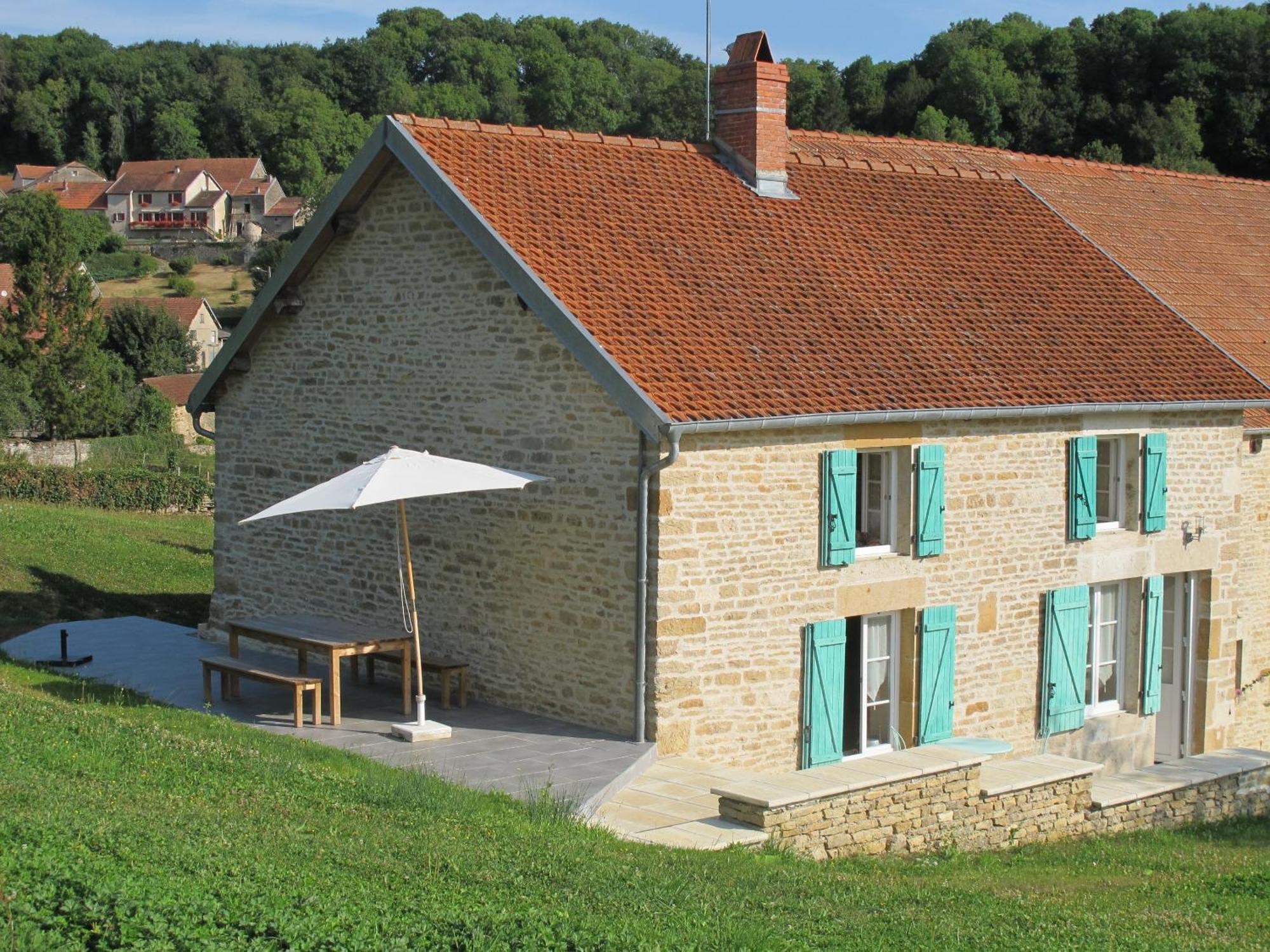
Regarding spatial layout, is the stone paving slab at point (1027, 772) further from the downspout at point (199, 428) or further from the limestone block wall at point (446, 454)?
the downspout at point (199, 428)

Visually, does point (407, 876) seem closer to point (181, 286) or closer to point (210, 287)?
point (181, 286)

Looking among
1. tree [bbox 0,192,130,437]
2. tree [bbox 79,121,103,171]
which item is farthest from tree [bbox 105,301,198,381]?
tree [bbox 79,121,103,171]

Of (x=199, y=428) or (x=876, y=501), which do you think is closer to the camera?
(x=876, y=501)

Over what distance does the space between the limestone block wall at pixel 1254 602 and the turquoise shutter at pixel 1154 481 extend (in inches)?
79.5

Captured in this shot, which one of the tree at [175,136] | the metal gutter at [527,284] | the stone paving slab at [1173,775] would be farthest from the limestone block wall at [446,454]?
the tree at [175,136]

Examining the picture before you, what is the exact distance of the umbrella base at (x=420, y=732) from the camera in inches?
463

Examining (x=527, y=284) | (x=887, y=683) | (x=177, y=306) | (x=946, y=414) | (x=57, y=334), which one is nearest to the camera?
(x=527, y=284)

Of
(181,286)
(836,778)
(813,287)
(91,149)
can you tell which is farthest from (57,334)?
(91,149)

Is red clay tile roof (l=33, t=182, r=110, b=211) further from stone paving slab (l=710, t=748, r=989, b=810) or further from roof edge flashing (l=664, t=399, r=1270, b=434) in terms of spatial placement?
stone paving slab (l=710, t=748, r=989, b=810)

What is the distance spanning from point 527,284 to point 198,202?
9425cm

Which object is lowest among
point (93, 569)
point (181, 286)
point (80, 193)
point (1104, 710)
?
point (1104, 710)

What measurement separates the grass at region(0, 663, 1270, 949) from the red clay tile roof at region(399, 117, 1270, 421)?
387cm

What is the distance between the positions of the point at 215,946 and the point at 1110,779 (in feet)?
33.3

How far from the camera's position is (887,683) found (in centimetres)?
1337
